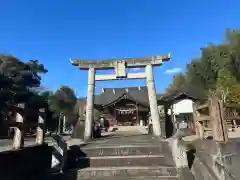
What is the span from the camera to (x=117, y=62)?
11812mm

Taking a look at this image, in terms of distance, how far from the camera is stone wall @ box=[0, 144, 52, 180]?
14.2ft

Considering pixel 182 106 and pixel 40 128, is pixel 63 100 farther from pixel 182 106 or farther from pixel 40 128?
pixel 40 128

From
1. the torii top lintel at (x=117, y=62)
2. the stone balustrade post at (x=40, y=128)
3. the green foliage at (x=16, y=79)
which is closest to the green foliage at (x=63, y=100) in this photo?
the green foliage at (x=16, y=79)

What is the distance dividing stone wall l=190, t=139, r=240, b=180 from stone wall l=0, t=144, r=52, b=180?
154 inches

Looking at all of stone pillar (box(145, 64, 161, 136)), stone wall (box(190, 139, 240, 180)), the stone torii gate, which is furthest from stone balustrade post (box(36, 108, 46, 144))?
stone pillar (box(145, 64, 161, 136))

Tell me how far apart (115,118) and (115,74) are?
18891mm

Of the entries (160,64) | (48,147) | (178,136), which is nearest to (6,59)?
(160,64)

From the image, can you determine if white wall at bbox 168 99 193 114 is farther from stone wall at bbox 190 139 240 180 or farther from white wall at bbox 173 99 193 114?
stone wall at bbox 190 139 240 180

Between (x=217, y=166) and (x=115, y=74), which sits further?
(x=115, y=74)

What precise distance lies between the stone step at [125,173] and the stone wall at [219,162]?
2.12ft

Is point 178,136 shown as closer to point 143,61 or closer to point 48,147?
point 48,147

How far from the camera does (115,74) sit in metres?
11.9

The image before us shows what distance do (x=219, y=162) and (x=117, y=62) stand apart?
26.9ft

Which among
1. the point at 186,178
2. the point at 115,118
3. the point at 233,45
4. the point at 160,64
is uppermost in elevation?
the point at 233,45
